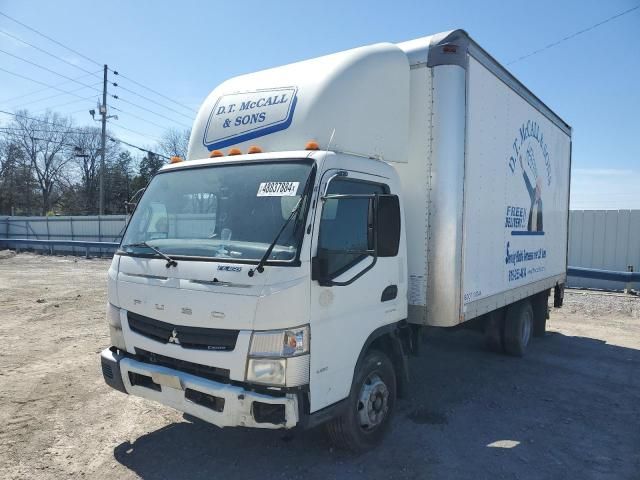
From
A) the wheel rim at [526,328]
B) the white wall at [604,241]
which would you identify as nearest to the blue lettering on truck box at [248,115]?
the wheel rim at [526,328]

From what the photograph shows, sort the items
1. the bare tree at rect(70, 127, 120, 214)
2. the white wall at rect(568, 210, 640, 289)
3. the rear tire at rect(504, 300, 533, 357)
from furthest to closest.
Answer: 1. the bare tree at rect(70, 127, 120, 214)
2. the white wall at rect(568, 210, 640, 289)
3. the rear tire at rect(504, 300, 533, 357)

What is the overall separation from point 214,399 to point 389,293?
1.75 meters

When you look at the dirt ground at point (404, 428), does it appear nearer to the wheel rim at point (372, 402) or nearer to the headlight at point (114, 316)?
the wheel rim at point (372, 402)

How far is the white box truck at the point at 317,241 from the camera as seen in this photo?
3.19 meters

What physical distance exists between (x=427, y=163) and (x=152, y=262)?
271 centimetres

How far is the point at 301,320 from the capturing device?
3.18 m

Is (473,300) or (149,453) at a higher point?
(473,300)

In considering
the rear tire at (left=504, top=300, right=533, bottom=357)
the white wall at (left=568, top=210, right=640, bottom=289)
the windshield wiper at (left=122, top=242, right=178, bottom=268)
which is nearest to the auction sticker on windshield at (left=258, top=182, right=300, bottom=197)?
the windshield wiper at (left=122, top=242, right=178, bottom=268)

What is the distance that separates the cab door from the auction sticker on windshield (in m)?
0.21

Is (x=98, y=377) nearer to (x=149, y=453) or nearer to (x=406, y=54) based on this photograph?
(x=149, y=453)

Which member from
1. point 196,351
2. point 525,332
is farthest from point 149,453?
point 525,332

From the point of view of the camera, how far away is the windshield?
11.1 ft

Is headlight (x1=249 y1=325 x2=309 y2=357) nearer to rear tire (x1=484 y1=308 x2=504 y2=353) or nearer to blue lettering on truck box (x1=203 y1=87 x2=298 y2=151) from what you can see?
blue lettering on truck box (x1=203 y1=87 x2=298 y2=151)

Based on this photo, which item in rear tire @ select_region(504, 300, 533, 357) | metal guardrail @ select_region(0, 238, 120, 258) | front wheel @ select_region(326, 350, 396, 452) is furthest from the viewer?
metal guardrail @ select_region(0, 238, 120, 258)
